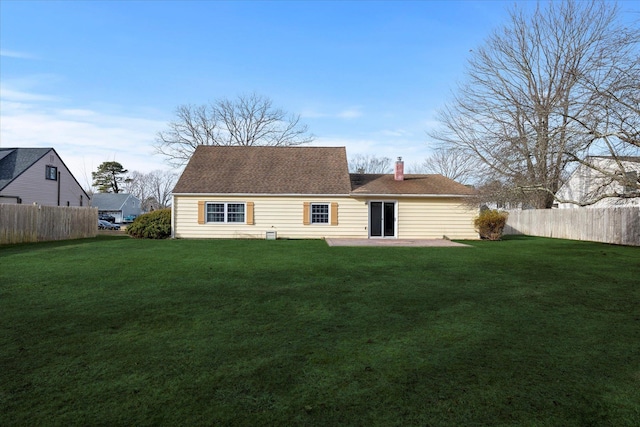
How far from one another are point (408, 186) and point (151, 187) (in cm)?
5862

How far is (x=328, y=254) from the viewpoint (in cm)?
1316

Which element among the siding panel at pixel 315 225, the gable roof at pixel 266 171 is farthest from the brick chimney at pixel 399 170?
the gable roof at pixel 266 171

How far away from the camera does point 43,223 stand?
18.3m

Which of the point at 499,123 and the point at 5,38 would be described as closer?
the point at 5,38

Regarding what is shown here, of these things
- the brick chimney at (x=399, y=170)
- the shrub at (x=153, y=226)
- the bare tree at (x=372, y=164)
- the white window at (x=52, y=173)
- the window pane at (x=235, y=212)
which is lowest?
the shrub at (x=153, y=226)

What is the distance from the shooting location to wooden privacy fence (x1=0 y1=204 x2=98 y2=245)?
1656 cm

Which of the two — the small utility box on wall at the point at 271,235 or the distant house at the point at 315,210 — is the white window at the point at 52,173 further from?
the small utility box on wall at the point at 271,235

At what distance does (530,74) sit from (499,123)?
7.53 meters

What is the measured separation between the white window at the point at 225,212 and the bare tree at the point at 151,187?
50.7 m

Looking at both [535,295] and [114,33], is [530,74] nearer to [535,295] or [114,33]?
[535,295]

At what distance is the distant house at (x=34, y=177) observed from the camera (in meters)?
28.0

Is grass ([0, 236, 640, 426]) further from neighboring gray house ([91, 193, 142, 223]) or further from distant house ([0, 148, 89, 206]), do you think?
neighboring gray house ([91, 193, 142, 223])

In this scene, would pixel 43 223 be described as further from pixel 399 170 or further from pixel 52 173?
pixel 399 170

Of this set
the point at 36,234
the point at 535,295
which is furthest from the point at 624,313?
the point at 36,234
